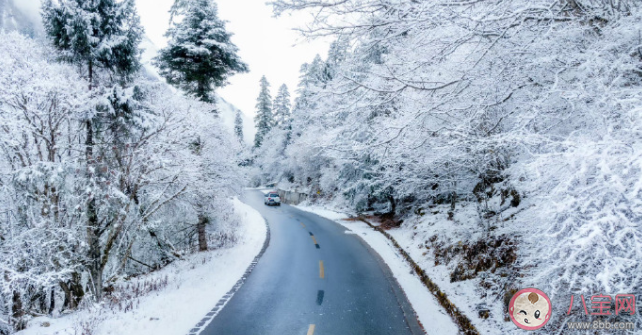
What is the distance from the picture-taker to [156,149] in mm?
9289

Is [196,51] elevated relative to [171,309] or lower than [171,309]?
elevated

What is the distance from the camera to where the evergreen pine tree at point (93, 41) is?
8.02 metres

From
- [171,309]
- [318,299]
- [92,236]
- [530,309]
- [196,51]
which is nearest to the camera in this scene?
[530,309]

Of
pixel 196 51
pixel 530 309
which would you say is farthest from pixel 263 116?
pixel 530 309

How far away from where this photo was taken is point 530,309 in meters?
4.89

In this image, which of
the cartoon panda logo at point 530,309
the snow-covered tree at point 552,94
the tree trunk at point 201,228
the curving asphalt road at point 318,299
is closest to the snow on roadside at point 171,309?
the curving asphalt road at point 318,299

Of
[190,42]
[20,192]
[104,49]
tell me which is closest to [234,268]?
Result: [20,192]

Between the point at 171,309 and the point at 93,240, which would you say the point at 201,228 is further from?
the point at 171,309

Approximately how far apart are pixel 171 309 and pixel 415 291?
6598 millimetres

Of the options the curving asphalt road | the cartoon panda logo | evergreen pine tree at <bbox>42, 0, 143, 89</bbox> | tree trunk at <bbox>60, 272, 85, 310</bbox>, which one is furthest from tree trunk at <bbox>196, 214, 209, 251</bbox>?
the cartoon panda logo

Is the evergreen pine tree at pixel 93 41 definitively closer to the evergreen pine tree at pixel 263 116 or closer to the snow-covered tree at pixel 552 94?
the snow-covered tree at pixel 552 94

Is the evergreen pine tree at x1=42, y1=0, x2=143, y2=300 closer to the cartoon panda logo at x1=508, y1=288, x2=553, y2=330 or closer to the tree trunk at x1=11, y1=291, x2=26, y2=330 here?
the tree trunk at x1=11, y1=291, x2=26, y2=330

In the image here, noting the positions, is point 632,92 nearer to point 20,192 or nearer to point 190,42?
point 20,192

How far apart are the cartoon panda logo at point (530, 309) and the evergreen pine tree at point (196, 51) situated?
1353 centimetres
